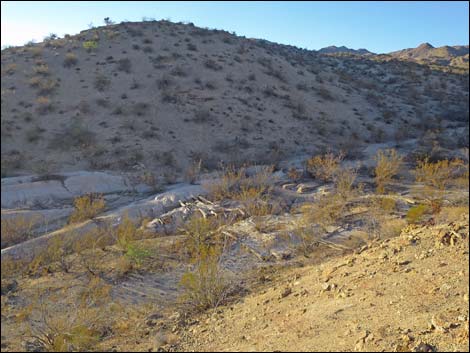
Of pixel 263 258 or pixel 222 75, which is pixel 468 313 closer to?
pixel 263 258

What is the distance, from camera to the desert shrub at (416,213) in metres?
7.23

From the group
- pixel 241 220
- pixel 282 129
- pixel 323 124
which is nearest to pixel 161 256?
pixel 241 220

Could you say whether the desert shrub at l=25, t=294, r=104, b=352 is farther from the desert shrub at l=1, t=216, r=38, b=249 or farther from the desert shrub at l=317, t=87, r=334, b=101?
the desert shrub at l=317, t=87, r=334, b=101

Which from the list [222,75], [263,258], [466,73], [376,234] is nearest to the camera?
[263,258]

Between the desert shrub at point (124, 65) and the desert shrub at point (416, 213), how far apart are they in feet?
52.9

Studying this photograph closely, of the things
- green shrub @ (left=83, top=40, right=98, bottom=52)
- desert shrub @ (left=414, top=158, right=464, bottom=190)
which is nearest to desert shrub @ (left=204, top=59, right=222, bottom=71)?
green shrub @ (left=83, top=40, right=98, bottom=52)

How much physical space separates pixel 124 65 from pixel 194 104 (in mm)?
4745

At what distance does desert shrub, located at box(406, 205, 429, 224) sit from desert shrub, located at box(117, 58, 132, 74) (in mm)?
16134

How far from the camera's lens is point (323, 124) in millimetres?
18969

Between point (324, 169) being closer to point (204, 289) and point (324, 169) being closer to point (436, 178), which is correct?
point (436, 178)

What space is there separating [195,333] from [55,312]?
5.05 ft

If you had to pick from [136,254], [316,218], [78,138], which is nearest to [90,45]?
[78,138]

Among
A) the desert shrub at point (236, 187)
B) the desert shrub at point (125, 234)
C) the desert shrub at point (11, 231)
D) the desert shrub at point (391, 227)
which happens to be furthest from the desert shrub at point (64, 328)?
the desert shrub at point (236, 187)

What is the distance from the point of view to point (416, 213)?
7.58 m
